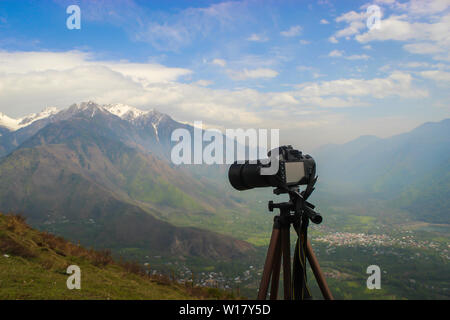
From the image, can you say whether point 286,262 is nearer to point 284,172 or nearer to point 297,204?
point 297,204

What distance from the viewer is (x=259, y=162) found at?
11.6 ft

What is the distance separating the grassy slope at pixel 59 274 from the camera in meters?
5.75

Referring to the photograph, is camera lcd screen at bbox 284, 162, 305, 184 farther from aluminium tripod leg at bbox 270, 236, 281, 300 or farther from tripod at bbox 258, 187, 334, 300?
aluminium tripod leg at bbox 270, 236, 281, 300

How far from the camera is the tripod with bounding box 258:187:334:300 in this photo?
330 cm

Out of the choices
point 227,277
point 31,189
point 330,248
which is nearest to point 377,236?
point 330,248

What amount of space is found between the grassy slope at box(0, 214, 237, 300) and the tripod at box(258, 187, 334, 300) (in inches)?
165

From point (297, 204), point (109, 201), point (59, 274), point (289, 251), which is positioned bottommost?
point (109, 201)

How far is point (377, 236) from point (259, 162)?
372 feet

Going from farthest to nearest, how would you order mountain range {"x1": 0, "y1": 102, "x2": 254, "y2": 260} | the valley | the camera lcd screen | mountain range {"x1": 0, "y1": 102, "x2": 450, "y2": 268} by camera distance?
mountain range {"x1": 0, "y1": 102, "x2": 450, "y2": 268} < mountain range {"x1": 0, "y1": 102, "x2": 254, "y2": 260} < the valley < the camera lcd screen

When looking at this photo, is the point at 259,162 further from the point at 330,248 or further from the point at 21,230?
the point at 330,248

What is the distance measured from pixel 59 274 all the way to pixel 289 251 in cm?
571

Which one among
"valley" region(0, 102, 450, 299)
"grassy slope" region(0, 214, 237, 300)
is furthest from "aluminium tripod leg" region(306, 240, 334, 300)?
"valley" region(0, 102, 450, 299)

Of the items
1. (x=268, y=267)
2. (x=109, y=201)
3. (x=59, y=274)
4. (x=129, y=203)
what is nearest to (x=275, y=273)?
(x=268, y=267)

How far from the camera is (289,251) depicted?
3.38 m
